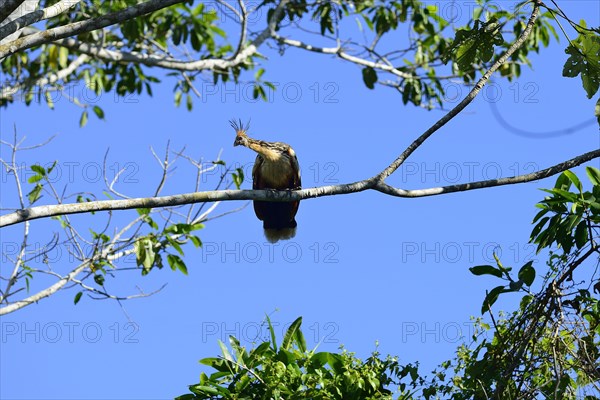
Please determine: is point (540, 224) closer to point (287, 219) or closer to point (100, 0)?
point (287, 219)

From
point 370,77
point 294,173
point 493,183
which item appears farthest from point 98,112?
point 493,183

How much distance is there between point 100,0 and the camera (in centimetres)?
895

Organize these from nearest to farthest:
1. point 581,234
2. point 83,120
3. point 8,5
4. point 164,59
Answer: point 8,5 → point 581,234 → point 164,59 → point 83,120

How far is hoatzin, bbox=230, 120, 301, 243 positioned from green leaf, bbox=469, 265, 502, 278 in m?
2.30

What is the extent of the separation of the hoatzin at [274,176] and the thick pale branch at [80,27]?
2.15 metres

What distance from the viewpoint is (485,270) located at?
4.30 m

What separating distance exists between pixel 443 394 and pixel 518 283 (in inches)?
24.3

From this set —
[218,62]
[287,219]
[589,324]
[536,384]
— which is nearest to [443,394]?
[536,384]

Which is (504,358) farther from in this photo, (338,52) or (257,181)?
(338,52)

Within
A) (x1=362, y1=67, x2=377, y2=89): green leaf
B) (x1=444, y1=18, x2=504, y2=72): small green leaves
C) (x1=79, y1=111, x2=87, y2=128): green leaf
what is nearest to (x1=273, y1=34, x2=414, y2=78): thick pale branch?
(x1=362, y1=67, x2=377, y2=89): green leaf

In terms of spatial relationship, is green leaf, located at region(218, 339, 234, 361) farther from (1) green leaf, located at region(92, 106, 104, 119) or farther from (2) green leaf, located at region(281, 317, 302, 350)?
(1) green leaf, located at region(92, 106, 104, 119)

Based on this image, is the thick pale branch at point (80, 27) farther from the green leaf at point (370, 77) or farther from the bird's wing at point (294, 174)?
the green leaf at point (370, 77)

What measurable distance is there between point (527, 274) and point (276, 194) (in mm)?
1225

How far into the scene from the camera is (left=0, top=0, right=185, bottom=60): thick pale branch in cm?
406
